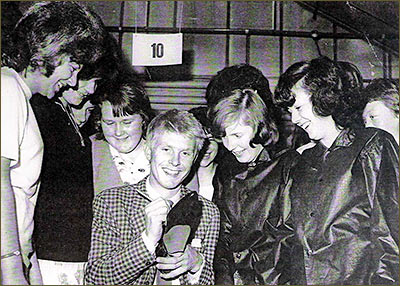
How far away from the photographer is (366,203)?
138 centimetres

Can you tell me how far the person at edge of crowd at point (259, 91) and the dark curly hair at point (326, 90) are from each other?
3cm

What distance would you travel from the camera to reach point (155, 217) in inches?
52.1

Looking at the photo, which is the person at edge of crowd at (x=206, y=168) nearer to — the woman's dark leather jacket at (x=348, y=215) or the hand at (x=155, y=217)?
the hand at (x=155, y=217)

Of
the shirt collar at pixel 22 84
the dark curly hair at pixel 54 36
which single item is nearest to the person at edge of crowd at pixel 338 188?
the dark curly hair at pixel 54 36

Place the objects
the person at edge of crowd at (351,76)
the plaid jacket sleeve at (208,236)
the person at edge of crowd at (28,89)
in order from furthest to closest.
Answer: the person at edge of crowd at (351,76)
the plaid jacket sleeve at (208,236)
the person at edge of crowd at (28,89)

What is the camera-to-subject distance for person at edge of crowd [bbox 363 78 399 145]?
4.75 ft

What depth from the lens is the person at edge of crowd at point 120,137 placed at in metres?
1.38

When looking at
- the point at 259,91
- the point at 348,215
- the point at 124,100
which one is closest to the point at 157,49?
the point at 124,100

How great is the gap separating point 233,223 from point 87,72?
52cm

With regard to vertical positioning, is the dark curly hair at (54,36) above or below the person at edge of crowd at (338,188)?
above

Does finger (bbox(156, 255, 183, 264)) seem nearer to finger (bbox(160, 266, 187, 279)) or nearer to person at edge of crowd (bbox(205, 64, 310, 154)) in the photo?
finger (bbox(160, 266, 187, 279))

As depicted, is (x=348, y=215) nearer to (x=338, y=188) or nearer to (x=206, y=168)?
(x=338, y=188)

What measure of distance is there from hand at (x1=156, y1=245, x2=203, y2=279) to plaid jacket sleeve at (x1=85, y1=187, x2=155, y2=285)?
0.09 feet

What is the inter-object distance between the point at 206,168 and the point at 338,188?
0.33m
